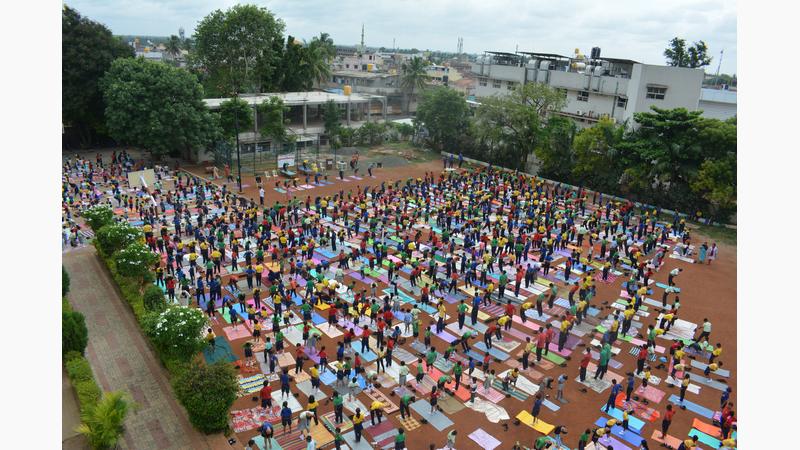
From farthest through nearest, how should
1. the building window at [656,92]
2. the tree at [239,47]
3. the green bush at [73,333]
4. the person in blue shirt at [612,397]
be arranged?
the tree at [239,47] < the building window at [656,92] < the green bush at [73,333] < the person in blue shirt at [612,397]

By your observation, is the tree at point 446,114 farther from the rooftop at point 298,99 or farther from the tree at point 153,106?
the tree at point 153,106

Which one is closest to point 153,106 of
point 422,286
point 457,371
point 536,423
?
point 422,286

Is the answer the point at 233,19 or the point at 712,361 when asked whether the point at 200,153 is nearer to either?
the point at 233,19

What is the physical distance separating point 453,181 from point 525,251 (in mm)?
12787

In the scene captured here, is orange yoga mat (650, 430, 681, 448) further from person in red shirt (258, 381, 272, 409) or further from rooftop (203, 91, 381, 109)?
rooftop (203, 91, 381, 109)

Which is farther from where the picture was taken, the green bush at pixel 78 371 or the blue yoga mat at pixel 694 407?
the blue yoga mat at pixel 694 407

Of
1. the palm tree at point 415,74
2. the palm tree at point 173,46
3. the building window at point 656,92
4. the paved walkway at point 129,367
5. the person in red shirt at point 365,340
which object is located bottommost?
the paved walkway at point 129,367

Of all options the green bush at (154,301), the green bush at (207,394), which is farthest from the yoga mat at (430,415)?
the green bush at (154,301)

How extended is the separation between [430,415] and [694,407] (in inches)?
297

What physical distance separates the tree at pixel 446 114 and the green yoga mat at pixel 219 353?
33935 mm

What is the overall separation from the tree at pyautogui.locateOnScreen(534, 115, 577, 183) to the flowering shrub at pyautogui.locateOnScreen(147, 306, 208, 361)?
3022 centimetres

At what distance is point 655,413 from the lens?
1429 centimetres

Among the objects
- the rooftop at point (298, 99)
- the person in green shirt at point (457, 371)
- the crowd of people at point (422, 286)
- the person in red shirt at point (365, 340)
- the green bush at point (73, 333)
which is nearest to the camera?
the green bush at point (73, 333)

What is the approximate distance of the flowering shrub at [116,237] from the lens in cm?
1983
